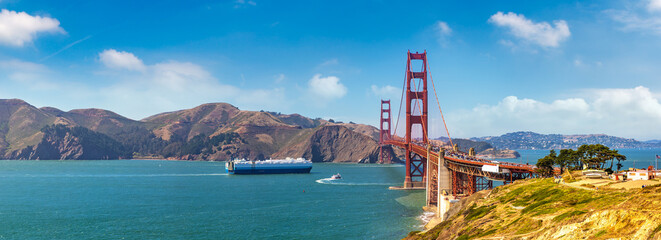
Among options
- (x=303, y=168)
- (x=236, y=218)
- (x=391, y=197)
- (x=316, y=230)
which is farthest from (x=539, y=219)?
(x=303, y=168)

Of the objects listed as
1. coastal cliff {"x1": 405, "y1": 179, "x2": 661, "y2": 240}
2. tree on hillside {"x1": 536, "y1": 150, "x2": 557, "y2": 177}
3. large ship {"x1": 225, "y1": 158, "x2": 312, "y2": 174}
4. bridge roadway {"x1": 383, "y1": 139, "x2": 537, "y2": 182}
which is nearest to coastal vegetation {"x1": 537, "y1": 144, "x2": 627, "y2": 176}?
tree on hillside {"x1": 536, "y1": 150, "x2": 557, "y2": 177}

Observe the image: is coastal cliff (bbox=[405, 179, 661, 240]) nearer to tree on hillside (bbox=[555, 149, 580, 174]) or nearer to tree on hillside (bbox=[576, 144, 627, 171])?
tree on hillside (bbox=[555, 149, 580, 174])

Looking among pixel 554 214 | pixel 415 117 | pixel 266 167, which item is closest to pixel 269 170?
pixel 266 167

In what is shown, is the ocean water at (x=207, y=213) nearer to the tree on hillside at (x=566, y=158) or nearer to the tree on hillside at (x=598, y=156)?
the tree on hillside at (x=566, y=158)

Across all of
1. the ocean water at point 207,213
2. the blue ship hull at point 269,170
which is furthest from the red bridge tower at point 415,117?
the blue ship hull at point 269,170

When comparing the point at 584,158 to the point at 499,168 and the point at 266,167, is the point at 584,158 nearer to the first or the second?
the point at 499,168

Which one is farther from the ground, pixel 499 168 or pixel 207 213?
pixel 499 168
